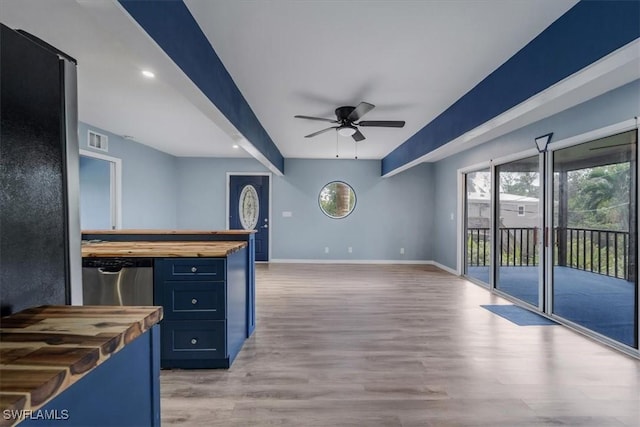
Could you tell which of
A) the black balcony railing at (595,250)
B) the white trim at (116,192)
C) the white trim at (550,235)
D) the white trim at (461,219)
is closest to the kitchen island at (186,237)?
the white trim at (116,192)

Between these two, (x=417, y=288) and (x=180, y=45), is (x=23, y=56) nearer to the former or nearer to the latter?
(x=180, y=45)

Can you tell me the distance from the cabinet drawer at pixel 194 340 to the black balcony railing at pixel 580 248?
3.74 m

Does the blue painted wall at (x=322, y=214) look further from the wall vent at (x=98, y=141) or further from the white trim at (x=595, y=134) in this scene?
the white trim at (x=595, y=134)

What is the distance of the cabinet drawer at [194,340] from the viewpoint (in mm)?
2422

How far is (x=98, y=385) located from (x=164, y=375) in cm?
197

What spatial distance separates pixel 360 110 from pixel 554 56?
1.63 metres

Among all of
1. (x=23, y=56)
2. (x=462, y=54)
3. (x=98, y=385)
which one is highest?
(x=462, y=54)

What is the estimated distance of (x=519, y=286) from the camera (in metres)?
5.01

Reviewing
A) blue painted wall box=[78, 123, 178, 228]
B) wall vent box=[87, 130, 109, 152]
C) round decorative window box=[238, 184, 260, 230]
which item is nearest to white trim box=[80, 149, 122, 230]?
blue painted wall box=[78, 123, 178, 228]

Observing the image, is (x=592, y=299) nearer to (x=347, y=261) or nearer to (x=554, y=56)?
(x=554, y=56)

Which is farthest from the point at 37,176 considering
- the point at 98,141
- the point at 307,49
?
the point at 98,141

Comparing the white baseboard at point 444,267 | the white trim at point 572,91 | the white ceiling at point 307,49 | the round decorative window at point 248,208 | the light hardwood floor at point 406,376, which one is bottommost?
the light hardwood floor at point 406,376

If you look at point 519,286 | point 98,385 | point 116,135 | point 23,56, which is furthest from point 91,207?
point 519,286

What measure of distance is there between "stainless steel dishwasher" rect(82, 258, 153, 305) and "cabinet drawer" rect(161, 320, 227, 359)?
0.97 feet
